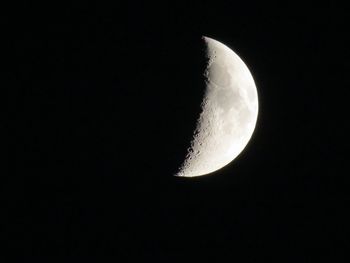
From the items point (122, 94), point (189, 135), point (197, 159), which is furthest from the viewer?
point (197, 159)

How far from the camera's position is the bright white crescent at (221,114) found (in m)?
4.02

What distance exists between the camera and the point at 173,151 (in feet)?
13.2

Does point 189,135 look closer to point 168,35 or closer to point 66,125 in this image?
point 168,35

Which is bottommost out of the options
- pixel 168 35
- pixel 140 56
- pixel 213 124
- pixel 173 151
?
pixel 173 151

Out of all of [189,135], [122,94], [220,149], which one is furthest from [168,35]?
[220,149]

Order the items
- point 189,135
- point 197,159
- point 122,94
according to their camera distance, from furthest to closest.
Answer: point 197,159 < point 189,135 < point 122,94

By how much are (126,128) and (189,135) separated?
75 centimetres

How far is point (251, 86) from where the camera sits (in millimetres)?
4441

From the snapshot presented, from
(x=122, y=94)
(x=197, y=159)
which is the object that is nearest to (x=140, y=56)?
(x=122, y=94)

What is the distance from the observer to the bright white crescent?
4.02 m

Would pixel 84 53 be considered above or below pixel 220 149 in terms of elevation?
above

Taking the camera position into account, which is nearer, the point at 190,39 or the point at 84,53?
the point at 84,53

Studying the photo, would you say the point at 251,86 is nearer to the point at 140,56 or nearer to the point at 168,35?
the point at 168,35

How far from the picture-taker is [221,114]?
408cm
